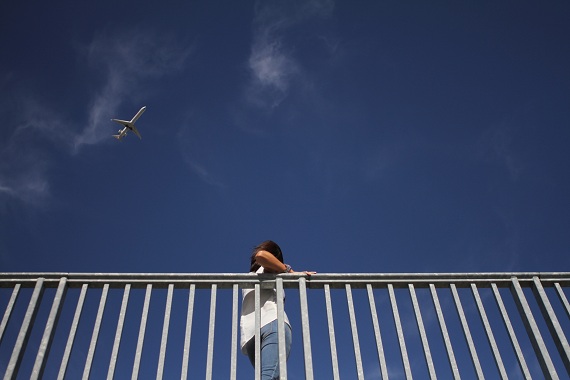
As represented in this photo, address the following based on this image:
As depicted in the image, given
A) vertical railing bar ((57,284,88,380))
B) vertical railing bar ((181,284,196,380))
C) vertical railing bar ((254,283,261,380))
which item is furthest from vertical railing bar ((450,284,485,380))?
vertical railing bar ((57,284,88,380))

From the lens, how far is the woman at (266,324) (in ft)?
9.95

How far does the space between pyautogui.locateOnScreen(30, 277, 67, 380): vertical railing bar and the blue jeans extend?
125 centimetres

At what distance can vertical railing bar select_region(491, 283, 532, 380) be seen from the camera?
2.87 m

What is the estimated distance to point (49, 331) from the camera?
9.56 ft

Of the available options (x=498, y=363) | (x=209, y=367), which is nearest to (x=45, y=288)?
(x=209, y=367)

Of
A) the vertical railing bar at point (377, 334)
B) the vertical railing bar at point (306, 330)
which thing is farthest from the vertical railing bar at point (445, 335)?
the vertical railing bar at point (306, 330)

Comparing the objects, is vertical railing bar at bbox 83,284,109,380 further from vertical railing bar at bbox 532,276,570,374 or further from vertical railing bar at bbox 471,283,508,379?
vertical railing bar at bbox 532,276,570,374

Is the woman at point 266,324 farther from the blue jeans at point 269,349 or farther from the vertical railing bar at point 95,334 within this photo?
the vertical railing bar at point 95,334

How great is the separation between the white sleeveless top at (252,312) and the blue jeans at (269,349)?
43mm

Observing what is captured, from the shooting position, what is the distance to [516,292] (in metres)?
3.26

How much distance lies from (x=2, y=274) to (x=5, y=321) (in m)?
0.39

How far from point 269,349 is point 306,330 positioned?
0.31m

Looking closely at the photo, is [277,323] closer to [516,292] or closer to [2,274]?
[516,292]

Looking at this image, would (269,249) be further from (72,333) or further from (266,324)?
(72,333)
